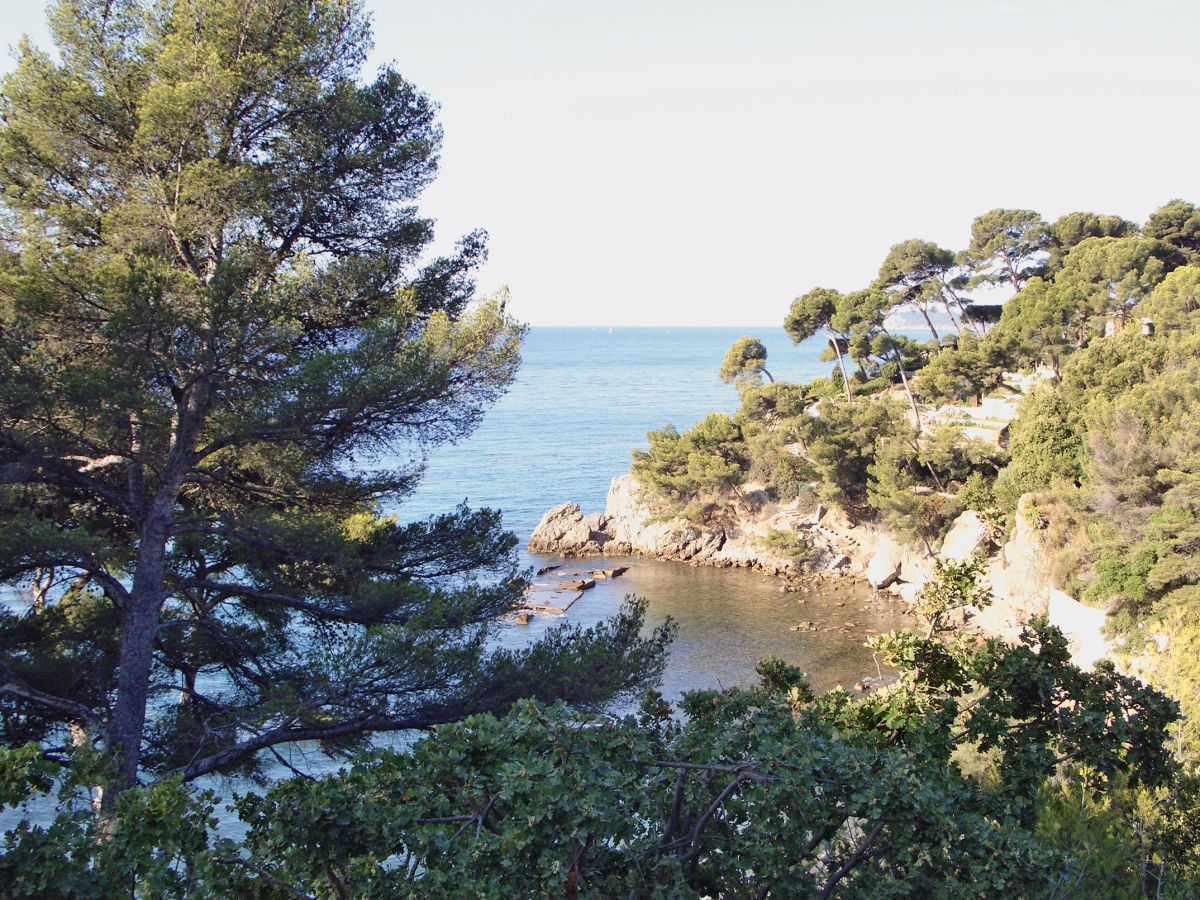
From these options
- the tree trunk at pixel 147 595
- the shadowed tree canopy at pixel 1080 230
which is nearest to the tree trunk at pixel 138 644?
the tree trunk at pixel 147 595

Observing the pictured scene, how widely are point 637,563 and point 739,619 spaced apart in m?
8.28

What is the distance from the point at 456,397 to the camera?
27.3 ft

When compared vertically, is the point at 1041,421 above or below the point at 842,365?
below

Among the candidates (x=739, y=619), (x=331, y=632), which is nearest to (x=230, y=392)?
(x=331, y=632)

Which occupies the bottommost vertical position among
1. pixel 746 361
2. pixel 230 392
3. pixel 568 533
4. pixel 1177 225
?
pixel 568 533

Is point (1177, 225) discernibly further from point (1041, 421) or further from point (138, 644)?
point (138, 644)

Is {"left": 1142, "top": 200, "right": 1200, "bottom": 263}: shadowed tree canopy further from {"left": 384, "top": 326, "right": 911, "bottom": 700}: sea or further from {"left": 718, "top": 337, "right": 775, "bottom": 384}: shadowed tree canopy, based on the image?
{"left": 384, "top": 326, "right": 911, "bottom": 700}: sea

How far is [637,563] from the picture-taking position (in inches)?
1412

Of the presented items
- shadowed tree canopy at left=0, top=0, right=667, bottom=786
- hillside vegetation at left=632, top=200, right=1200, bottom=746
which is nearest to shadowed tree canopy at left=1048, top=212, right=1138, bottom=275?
hillside vegetation at left=632, top=200, right=1200, bottom=746

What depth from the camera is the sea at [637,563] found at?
2469 cm

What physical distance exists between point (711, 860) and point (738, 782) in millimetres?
456

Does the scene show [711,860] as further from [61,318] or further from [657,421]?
[657,421]

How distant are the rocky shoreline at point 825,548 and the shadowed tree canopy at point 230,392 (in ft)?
57.1

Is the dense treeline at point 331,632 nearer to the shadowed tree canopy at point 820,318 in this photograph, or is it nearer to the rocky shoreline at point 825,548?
the rocky shoreline at point 825,548
